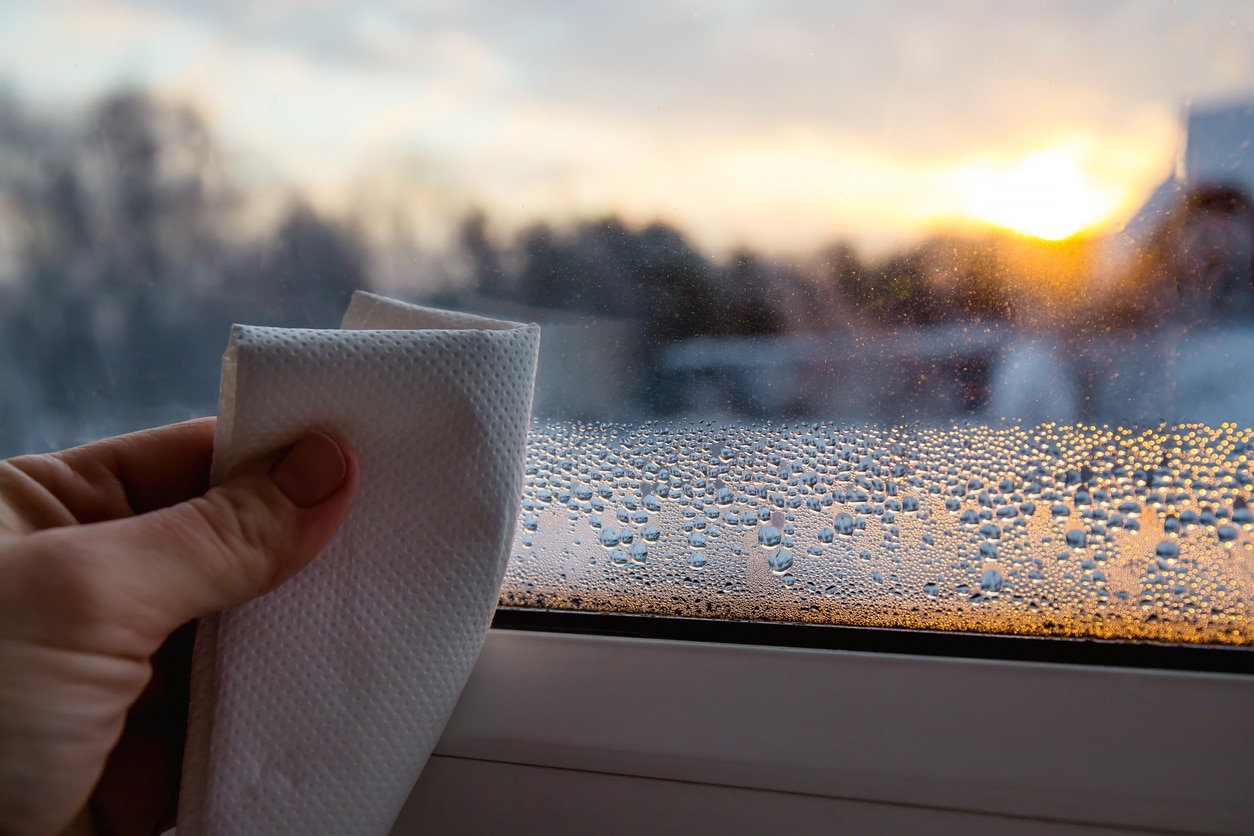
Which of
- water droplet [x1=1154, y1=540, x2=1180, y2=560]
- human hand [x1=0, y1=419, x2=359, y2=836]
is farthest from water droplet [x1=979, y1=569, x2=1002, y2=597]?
human hand [x1=0, y1=419, x2=359, y2=836]

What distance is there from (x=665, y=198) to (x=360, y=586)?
400 mm

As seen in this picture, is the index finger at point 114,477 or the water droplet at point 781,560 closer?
the index finger at point 114,477

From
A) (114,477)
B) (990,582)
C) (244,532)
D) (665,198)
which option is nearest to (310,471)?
(244,532)

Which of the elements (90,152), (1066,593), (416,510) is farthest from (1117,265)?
(90,152)

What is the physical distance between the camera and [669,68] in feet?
2.11

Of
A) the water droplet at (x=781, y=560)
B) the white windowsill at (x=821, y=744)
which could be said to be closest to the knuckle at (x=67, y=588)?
the white windowsill at (x=821, y=744)

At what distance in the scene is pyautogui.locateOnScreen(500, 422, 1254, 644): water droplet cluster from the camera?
1.79ft

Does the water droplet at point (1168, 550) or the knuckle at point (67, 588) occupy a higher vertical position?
the water droplet at point (1168, 550)

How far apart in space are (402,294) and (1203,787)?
0.74 m

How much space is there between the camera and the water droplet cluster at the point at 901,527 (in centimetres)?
54

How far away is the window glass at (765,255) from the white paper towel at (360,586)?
21cm

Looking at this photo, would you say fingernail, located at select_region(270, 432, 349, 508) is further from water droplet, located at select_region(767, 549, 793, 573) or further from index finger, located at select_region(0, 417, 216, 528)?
water droplet, located at select_region(767, 549, 793, 573)

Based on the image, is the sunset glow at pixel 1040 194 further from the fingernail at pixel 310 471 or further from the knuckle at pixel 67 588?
the knuckle at pixel 67 588

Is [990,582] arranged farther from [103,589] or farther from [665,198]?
[103,589]
